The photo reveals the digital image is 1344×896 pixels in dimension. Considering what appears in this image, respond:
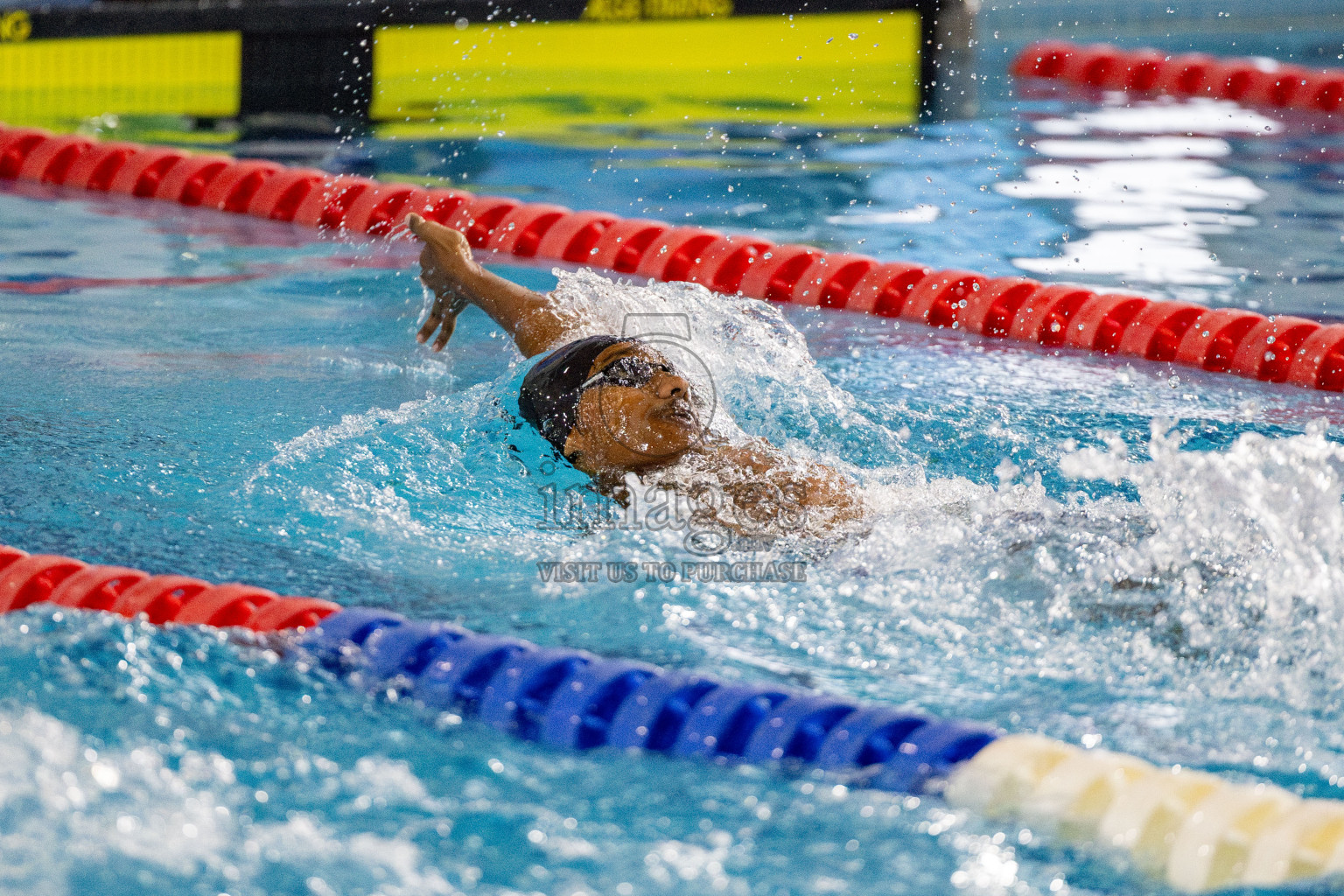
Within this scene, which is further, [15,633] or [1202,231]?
[1202,231]

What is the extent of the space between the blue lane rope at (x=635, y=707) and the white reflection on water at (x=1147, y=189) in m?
2.93

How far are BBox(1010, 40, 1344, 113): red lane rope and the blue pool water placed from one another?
2.78 metres

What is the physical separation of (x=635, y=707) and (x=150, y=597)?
85 cm

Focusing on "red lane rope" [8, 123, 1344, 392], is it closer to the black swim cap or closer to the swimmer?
the swimmer

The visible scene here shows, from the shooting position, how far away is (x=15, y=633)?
7.33 ft

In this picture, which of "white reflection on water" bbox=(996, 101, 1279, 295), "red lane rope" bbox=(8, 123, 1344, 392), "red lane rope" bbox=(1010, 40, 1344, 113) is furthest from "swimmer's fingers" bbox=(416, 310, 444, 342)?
"red lane rope" bbox=(1010, 40, 1344, 113)

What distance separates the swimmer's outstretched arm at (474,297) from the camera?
3.42m

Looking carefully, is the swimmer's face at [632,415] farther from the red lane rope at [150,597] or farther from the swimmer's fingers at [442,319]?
the swimmer's fingers at [442,319]

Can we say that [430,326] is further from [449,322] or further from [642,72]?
[642,72]

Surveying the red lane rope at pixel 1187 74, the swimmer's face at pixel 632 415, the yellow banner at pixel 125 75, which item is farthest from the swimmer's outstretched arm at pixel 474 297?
the red lane rope at pixel 1187 74

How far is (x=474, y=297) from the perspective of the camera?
3455mm

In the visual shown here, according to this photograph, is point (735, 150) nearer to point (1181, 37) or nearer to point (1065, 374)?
point (1065, 374)

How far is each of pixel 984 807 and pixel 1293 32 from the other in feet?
29.3

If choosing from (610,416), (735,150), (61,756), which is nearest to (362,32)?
(735,150)
